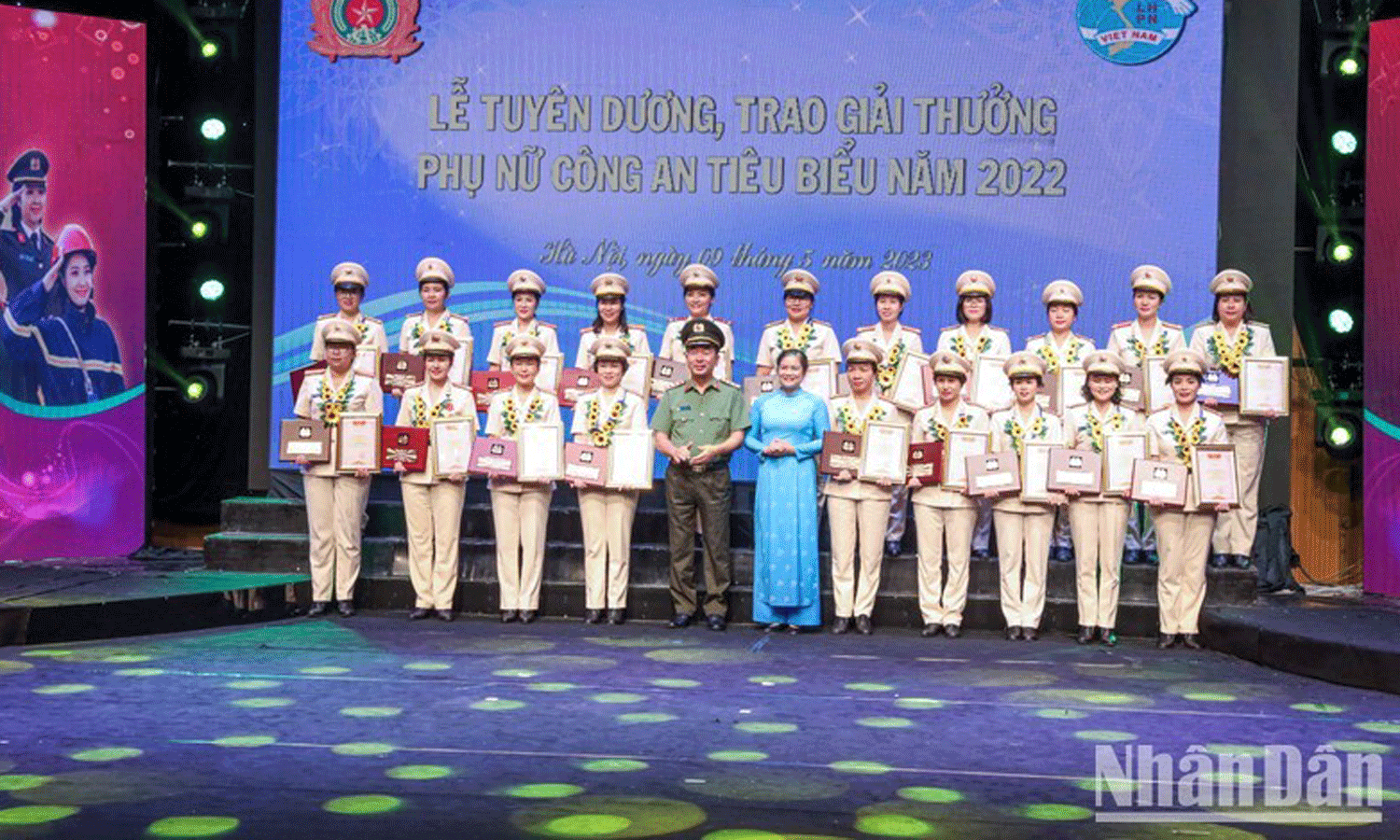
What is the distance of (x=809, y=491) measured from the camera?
363 inches

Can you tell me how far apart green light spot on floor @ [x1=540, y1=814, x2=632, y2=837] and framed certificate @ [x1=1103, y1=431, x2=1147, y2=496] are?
4.57 meters

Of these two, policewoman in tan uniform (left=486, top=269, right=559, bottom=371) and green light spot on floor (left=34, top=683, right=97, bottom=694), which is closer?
green light spot on floor (left=34, top=683, right=97, bottom=694)

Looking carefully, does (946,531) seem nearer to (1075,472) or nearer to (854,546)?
(854,546)

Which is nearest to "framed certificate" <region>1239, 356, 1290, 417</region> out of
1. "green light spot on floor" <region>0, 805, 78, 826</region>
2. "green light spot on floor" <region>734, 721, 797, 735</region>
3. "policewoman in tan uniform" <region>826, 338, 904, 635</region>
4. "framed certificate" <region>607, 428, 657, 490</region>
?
"policewoman in tan uniform" <region>826, 338, 904, 635</region>

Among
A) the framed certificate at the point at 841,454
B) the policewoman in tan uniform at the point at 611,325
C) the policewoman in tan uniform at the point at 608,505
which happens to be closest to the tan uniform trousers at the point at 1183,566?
the framed certificate at the point at 841,454

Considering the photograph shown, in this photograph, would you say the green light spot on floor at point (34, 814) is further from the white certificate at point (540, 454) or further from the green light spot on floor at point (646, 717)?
the white certificate at point (540, 454)

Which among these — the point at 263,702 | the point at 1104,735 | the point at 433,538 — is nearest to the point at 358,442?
the point at 433,538

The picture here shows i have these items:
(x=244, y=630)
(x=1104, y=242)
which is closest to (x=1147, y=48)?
(x=1104, y=242)

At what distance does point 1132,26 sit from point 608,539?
459cm

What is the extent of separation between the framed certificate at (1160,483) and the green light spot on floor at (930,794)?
12.4ft

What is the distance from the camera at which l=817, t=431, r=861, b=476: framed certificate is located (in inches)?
360

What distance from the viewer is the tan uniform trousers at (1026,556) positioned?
900 centimetres

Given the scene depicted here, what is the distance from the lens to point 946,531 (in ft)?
30.1

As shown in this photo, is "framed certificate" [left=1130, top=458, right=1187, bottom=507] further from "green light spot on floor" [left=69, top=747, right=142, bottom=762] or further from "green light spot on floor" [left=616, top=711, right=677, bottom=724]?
"green light spot on floor" [left=69, top=747, right=142, bottom=762]
